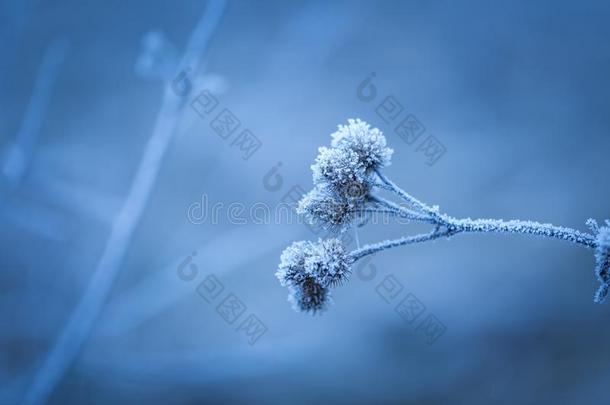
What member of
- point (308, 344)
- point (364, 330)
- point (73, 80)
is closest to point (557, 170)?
point (364, 330)

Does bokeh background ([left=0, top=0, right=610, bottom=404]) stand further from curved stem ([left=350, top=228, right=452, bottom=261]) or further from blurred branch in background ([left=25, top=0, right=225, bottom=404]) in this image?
curved stem ([left=350, top=228, right=452, bottom=261])

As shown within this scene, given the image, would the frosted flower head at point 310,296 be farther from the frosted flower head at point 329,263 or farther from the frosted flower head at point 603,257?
the frosted flower head at point 603,257

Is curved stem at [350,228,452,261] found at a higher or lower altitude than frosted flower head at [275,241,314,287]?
lower

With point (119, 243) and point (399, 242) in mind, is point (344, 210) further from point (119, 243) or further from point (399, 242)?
point (119, 243)

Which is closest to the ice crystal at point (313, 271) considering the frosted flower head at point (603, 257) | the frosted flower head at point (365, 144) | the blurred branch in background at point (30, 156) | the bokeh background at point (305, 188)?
the frosted flower head at point (365, 144)

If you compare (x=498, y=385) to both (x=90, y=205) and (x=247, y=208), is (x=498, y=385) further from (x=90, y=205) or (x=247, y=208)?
(x=90, y=205)

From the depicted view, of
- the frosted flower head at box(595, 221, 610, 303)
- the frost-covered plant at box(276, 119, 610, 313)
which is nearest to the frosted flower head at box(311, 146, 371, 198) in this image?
the frost-covered plant at box(276, 119, 610, 313)
